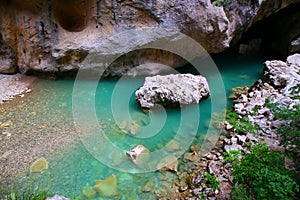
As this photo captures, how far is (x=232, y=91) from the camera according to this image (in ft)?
23.0

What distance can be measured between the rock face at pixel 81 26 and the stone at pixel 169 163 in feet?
11.8

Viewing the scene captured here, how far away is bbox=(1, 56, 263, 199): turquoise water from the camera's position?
403cm

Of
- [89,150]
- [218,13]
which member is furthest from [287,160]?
[218,13]

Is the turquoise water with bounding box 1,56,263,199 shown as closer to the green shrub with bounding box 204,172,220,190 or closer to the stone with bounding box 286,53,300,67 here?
the green shrub with bounding box 204,172,220,190

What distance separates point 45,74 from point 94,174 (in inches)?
165

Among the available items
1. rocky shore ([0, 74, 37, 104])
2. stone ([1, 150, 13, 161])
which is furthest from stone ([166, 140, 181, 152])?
rocky shore ([0, 74, 37, 104])

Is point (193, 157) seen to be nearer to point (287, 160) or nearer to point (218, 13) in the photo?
point (287, 160)

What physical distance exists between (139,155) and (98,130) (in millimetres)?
1181

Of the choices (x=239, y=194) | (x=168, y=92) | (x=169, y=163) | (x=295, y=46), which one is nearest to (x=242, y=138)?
(x=169, y=163)

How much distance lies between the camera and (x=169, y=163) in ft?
14.7

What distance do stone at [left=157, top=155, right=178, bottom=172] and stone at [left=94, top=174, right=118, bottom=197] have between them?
2.76 feet

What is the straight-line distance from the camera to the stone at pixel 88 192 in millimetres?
3770

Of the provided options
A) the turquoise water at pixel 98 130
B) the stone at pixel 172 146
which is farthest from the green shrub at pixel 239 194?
the stone at pixel 172 146

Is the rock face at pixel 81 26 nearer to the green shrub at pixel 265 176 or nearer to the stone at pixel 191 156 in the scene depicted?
the stone at pixel 191 156
